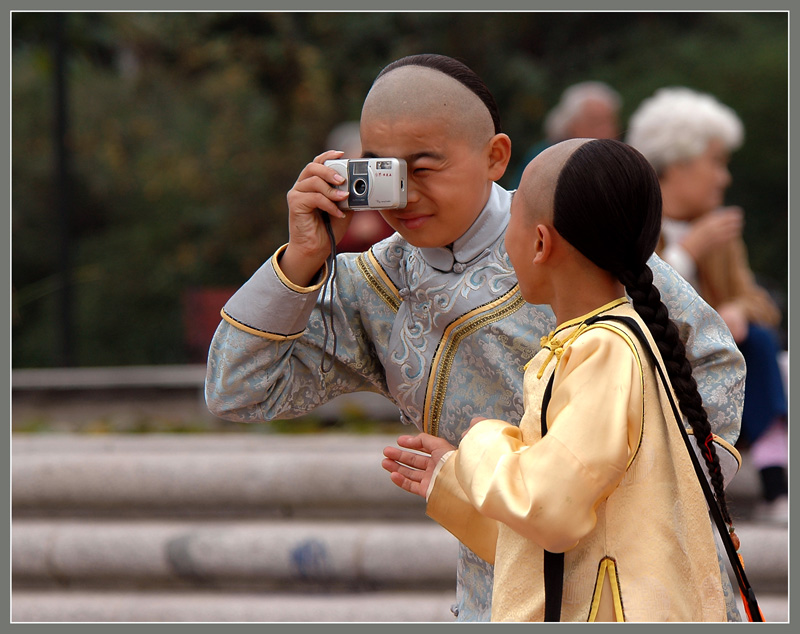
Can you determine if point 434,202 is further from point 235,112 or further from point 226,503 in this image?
point 235,112

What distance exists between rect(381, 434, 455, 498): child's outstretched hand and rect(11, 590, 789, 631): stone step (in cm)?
177

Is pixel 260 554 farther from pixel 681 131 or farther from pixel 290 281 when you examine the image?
pixel 681 131

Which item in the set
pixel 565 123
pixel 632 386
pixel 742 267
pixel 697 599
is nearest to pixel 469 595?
pixel 697 599

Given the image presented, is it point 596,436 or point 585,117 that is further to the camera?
point 585,117

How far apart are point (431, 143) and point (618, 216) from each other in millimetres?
422

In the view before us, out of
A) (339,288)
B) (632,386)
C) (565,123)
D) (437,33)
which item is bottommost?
(632,386)

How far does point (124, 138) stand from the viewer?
8234mm

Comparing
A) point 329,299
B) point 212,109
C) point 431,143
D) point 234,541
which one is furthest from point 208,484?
point 212,109

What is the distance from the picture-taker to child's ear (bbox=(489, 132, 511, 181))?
184 centimetres

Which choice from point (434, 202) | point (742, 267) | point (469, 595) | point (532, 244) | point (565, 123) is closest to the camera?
point (532, 244)

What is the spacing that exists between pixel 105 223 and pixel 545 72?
369cm

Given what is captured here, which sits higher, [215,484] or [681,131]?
[681,131]

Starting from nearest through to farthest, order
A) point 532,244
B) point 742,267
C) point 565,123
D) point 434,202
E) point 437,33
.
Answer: point 532,244 → point 434,202 → point 742,267 → point 565,123 → point 437,33

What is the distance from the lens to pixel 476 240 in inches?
73.9
